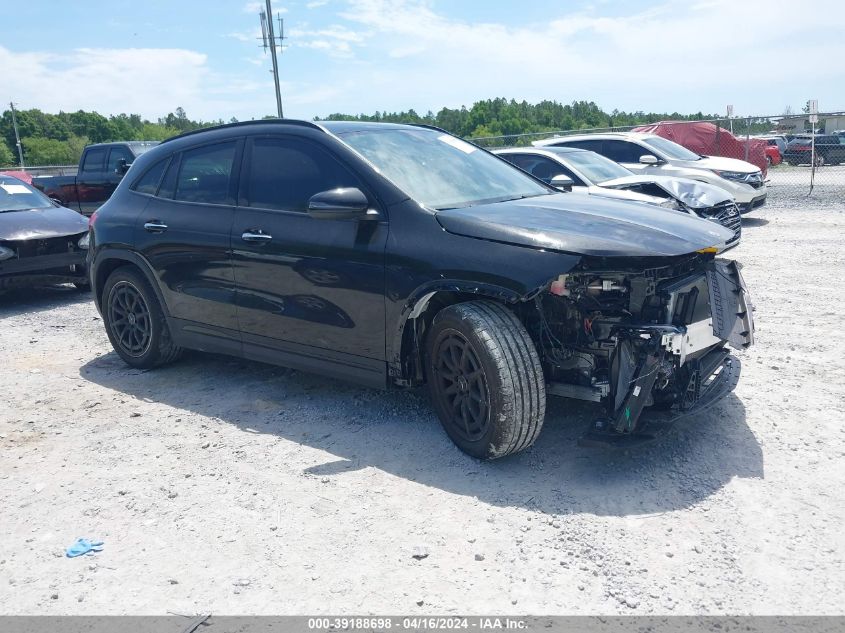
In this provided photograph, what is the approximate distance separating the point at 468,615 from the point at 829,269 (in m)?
7.19

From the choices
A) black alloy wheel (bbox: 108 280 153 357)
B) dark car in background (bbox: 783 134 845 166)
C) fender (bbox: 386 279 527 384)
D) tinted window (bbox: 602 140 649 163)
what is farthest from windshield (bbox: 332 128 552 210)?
dark car in background (bbox: 783 134 845 166)

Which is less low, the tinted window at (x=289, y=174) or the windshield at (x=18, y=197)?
the tinted window at (x=289, y=174)

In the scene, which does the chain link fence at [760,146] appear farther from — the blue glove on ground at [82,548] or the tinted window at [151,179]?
the blue glove on ground at [82,548]

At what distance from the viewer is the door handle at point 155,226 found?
17.3 ft

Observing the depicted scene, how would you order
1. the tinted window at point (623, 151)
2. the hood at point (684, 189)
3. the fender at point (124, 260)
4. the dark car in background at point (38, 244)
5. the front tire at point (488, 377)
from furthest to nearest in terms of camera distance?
1. the tinted window at point (623, 151)
2. the hood at point (684, 189)
3. the dark car in background at point (38, 244)
4. the fender at point (124, 260)
5. the front tire at point (488, 377)

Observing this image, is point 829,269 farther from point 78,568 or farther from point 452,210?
point 78,568

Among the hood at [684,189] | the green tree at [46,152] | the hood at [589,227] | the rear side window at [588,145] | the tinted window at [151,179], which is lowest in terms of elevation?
the hood at [684,189]

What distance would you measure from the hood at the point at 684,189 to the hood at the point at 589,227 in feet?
18.1

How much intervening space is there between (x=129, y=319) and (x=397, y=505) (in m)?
3.28

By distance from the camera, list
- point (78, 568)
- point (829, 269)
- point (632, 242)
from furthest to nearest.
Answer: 1. point (829, 269)
2. point (632, 242)
3. point (78, 568)

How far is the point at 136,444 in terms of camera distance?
14.4 feet

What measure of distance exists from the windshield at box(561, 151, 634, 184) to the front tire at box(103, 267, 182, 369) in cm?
623

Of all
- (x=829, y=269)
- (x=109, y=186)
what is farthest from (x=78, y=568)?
(x=109, y=186)

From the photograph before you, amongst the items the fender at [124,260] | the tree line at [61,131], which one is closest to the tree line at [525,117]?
the tree line at [61,131]
